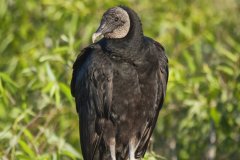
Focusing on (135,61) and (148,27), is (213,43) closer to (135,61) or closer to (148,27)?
(148,27)

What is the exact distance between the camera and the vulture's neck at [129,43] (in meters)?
5.27

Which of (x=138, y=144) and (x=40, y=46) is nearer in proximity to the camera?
(x=138, y=144)

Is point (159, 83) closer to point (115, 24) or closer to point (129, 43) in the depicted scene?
point (129, 43)

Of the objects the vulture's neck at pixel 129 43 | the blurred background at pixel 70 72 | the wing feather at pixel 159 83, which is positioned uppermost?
the vulture's neck at pixel 129 43

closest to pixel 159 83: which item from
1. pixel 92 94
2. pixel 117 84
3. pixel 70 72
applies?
pixel 117 84

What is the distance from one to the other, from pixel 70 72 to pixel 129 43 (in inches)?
51.1

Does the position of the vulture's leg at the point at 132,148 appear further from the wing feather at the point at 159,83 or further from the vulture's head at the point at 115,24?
the vulture's head at the point at 115,24

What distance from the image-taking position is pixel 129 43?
5293 millimetres

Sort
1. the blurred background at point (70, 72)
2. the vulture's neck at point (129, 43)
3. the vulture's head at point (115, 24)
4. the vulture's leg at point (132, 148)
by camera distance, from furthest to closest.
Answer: the blurred background at point (70, 72)
the vulture's leg at point (132, 148)
the vulture's head at point (115, 24)
the vulture's neck at point (129, 43)

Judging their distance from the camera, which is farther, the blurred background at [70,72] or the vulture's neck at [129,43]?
the blurred background at [70,72]

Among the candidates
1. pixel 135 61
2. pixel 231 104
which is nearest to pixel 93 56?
pixel 135 61

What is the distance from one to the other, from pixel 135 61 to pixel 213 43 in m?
1.98

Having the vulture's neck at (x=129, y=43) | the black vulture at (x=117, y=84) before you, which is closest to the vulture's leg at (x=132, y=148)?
the black vulture at (x=117, y=84)

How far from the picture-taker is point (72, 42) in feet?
20.0
